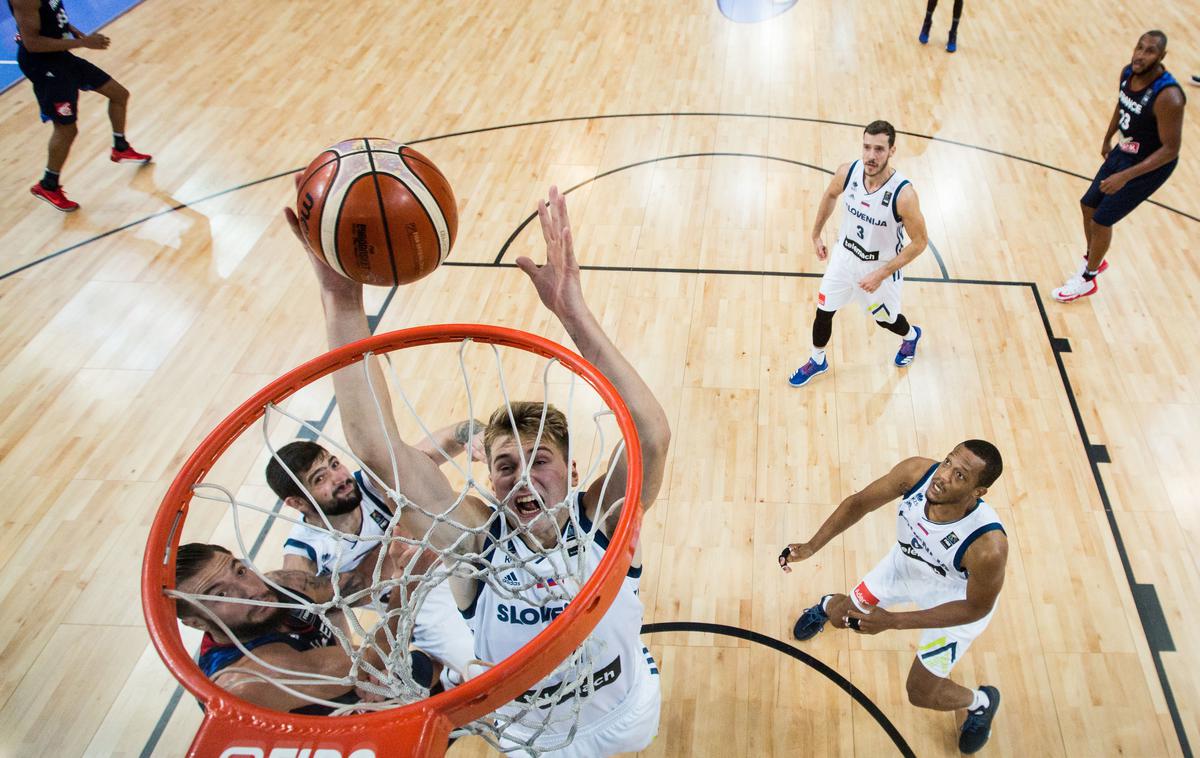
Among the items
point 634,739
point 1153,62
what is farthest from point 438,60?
point 634,739

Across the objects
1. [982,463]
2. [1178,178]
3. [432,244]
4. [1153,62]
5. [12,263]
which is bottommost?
[1178,178]

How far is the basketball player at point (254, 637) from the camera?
2.35m

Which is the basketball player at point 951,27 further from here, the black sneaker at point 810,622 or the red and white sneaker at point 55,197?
the red and white sneaker at point 55,197

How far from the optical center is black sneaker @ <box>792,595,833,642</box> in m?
3.44

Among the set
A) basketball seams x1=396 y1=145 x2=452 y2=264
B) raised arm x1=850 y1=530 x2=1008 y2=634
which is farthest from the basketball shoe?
raised arm x1=850 y1=530 x2=1008 y2=634

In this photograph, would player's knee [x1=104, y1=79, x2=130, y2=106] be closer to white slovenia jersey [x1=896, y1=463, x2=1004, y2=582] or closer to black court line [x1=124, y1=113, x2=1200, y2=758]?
black court line [x1=124, y1=113, x2=1200, y2=758]

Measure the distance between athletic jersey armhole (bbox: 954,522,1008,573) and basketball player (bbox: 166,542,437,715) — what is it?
2.01 m

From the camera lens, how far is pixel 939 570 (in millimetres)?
3021

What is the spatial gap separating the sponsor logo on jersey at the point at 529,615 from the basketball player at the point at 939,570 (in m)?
1.34

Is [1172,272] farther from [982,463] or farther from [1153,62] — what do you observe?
[982,463]

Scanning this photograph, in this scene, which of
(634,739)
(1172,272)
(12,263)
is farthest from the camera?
(12,263)

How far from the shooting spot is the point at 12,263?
5.72 meters

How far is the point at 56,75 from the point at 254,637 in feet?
17.5

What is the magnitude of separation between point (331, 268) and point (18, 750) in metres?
2.70
